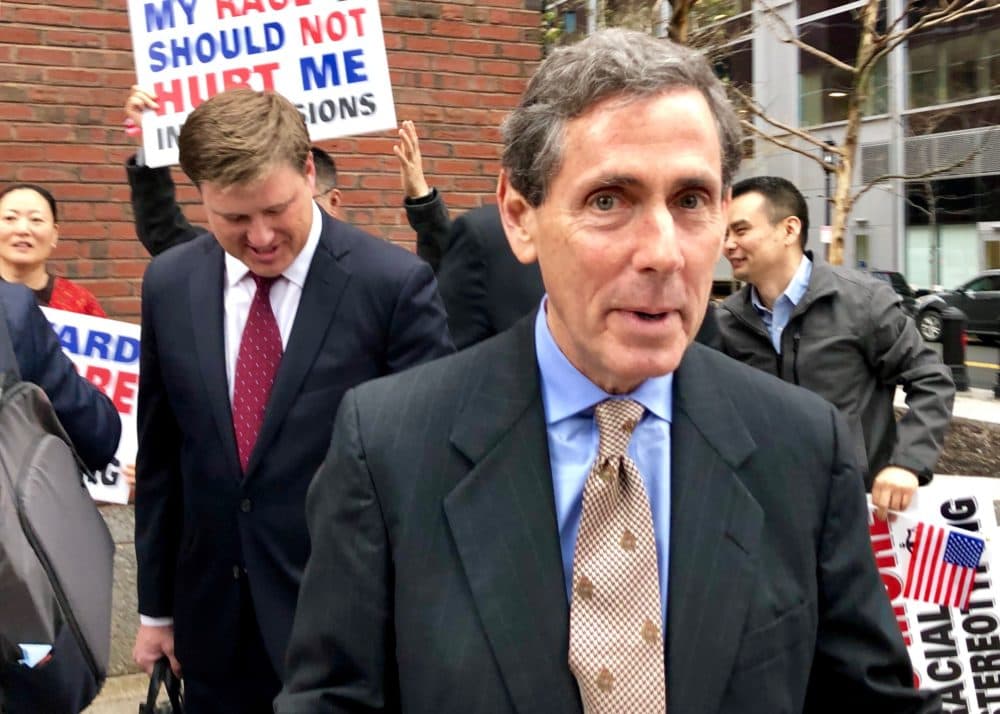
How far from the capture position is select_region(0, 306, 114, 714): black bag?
233 cm

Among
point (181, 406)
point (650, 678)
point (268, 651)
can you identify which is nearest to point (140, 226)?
point (181, 406)

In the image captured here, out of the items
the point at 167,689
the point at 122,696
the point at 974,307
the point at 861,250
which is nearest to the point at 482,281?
the point at 167,689

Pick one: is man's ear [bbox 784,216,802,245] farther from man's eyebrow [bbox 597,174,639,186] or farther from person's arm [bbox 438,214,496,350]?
man's eyebrow [bbox 597,174,639,186]

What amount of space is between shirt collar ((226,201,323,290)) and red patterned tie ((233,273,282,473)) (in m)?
0.12

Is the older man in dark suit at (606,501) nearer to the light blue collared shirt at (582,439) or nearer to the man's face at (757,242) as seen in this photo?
the light blue collared shirt at (582,439)

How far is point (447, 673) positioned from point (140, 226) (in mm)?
2472

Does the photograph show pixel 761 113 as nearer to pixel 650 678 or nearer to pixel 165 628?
pixel 165 628

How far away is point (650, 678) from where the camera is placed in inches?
57.6

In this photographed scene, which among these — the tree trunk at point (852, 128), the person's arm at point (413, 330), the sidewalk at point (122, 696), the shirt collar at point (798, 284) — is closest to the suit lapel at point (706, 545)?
the person's arm at point (413, 330)

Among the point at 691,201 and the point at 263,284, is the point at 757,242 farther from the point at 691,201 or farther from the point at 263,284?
the point at 691,201

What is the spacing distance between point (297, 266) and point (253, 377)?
0.99ft

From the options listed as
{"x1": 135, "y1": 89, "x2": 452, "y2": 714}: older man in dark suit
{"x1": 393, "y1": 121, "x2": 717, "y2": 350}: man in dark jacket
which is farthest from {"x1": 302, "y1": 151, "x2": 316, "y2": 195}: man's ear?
{"x1": 393, "y1": 121, "x2": 717, "y2": 350}: man in dark jacket

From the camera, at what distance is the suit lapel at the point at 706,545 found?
1.47m

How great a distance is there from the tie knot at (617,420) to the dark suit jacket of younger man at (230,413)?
1249 millimetres
